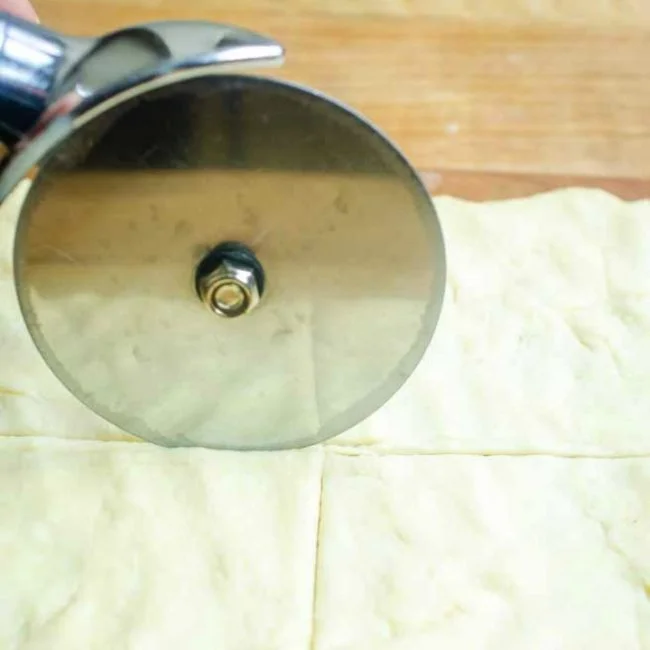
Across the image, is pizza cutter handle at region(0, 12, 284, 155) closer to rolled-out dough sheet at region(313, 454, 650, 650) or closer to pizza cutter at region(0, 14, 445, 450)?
pizza cutter at region(0, 14, 445, 450)

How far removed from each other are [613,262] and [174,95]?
0.49m

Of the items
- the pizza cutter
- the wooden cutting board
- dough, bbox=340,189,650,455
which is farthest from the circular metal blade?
the wooden cutting board

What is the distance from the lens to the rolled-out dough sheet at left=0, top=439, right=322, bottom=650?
70 centimetres

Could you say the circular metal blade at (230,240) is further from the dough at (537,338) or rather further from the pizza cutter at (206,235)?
the dough at (537,338)

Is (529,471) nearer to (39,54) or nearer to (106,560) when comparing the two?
(106,560)

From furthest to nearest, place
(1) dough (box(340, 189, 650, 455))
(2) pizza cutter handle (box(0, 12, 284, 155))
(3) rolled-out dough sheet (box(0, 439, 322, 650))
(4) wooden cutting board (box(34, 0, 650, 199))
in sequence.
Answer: (4) wooden cutting board (box(34, 0, 650, 199)) → (1) dough (box(340, 189, 650, 455)) → (3) rolled-out dough sheet (box(0, 439, 322, 650)) → (2) pizza cutter handle (box(0, 12, 284, 155))

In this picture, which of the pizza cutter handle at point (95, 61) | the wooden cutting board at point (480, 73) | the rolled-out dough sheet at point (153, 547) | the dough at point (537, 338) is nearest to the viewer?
the pizza cutter handle at point (95, 61)

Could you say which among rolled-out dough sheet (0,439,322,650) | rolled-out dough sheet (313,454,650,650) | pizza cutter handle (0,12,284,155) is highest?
pizza cutter handle (0,12,284,155)

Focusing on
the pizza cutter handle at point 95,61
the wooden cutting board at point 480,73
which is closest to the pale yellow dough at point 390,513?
the wooden cutting board at point 480,73

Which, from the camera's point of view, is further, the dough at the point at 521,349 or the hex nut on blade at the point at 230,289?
the dough at the point at 521,349

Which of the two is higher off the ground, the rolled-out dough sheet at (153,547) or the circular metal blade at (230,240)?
the circular metal blade at (230,240)

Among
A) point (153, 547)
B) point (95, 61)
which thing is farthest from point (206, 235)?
point (153, 547)

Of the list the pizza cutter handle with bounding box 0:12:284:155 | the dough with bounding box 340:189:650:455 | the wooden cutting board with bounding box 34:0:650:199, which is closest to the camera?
the pizza cutter handle with bounding box 0:12:284:155

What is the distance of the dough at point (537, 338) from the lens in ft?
2.63
